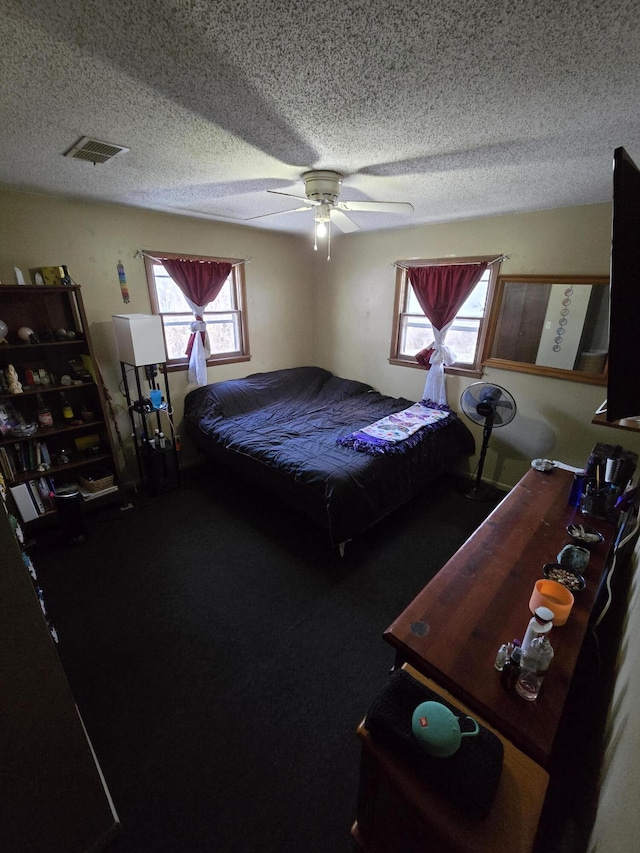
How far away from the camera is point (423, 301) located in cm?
348

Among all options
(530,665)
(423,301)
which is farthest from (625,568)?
(423,301)

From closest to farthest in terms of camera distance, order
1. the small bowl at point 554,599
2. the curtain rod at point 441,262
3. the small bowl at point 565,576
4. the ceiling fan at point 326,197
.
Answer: the small bowl at point 554,599
the small bowl at point 565,576
the ceiling fan at point 326,197
the curtain rod at point 441,262

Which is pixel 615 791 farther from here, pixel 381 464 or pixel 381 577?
pixel 381 464

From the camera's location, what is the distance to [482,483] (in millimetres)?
3479

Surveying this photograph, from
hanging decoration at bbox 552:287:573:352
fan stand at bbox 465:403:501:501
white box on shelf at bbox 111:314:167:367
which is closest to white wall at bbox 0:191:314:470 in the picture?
white box on shelf at bbox 111:314:167:367

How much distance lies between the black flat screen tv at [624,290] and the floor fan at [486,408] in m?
2.22

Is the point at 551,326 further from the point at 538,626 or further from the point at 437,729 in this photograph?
the point at 437,729

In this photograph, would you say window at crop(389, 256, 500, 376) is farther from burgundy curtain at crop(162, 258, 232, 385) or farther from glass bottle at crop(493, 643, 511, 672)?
glass bottle at crop(493, 643, 511, 672)

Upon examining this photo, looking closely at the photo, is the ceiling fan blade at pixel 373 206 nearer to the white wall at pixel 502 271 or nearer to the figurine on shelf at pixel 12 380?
the white wall at pixel 502 271

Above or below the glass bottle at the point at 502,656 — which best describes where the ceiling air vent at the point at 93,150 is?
above

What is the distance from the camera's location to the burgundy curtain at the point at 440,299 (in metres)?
3.21

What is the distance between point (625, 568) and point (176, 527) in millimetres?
2827

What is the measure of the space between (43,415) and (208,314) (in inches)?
70.4

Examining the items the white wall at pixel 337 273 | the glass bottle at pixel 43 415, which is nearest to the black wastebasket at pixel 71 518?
the glass bottle at pixel 43 415
